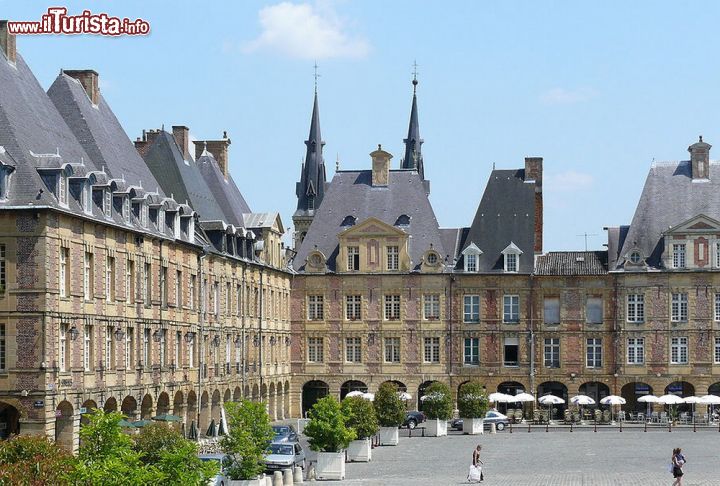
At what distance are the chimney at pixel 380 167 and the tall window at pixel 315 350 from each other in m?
10.5

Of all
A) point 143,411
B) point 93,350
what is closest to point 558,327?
point 143,411

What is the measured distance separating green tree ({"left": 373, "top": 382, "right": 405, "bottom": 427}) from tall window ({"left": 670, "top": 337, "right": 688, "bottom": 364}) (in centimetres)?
2625

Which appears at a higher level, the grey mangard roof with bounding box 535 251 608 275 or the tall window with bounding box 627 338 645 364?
the grey mangard roof with bounding box 535 251 608 275

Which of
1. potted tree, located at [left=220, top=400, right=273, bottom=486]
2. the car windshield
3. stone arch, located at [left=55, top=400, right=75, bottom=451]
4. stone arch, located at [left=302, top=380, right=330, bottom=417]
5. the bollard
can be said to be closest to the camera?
potted tree, located at [left=220, top=400, right=273, bottom=486]

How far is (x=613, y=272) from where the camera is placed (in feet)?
282

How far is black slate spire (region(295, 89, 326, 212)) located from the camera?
130625 mm

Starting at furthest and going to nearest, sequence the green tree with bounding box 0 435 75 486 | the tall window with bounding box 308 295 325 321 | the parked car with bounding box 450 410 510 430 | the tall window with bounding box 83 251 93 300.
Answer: the tall window with bounding box 308 295 325 321 → the parked car with bounding box 450 410 510 430 → the tall window with bounding box 83 251 93 300 → the green tree with bounding box 0 435 75 486

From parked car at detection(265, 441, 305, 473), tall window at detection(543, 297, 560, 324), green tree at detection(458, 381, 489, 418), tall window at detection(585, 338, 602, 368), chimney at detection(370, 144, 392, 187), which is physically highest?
chimney at detection(370, 144, 392, 187)

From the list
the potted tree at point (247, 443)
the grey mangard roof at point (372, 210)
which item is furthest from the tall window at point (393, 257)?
the potted tree at point (247, 443)

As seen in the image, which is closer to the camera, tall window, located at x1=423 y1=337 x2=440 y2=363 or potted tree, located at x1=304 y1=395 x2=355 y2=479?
potted tree, located at x1=304 y1=395 x2=355 y2=479

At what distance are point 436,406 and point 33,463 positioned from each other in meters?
46.9

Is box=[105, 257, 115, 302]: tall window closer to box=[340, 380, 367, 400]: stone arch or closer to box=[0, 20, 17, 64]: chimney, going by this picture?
box=[0, 20, 17, 64]: chimney

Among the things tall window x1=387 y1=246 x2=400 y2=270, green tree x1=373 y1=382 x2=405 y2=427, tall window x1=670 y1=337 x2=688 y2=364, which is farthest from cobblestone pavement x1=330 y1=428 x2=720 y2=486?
tall window x1=387 y1=246 x2=400 y2=270

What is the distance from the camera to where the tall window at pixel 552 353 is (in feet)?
286
